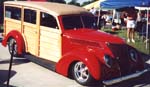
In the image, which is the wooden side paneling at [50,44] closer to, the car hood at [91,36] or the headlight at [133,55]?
the car hood at [91,36]

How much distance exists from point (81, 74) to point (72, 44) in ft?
3.03

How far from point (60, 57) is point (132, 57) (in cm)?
190

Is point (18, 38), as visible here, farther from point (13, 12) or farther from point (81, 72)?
point (81, 72)

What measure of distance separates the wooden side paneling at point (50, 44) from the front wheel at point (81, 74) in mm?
910

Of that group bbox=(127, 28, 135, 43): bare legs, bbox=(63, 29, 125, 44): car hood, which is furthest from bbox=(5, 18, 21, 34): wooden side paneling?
bbox=(127, 28, 135, 43): bare legs

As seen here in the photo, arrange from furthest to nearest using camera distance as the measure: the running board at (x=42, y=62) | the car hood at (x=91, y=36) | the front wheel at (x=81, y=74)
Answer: the running board at (x=42, y=62), the car hood at (x=91, y=36), the front wheel at (x=81, y=74)

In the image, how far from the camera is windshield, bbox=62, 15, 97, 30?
962cm

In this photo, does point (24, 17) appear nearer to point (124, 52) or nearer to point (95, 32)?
point (95, 32)

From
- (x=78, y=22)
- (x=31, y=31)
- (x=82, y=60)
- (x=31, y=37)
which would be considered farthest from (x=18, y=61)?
(x=82, y=60)

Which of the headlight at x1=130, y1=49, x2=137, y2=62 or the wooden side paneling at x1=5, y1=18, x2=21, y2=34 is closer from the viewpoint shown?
the headlight at x1=130, y1=49, x2=137, y2=62

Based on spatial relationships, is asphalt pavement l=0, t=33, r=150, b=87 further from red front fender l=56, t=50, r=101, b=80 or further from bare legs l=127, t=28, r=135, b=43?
bare legs l=127, t=28, r=135, b=43

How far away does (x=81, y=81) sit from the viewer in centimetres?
859

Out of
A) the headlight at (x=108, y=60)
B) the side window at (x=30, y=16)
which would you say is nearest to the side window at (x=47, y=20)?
the side window at (x=30, y=16)

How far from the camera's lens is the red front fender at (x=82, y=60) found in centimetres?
816
